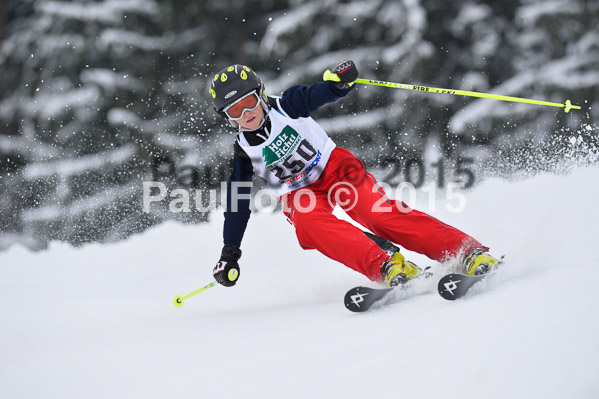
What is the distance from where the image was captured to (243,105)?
3150mm

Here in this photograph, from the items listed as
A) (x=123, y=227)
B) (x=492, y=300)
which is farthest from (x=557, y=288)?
(x=123, y=227)

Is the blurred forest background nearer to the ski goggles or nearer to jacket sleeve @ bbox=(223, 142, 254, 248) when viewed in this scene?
jacket sleeve @ bbox=(223, 142, 254, 248)

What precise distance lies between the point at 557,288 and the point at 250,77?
2033mm

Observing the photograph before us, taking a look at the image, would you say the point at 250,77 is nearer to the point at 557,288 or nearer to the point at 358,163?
the point at 358,163

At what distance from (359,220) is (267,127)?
0.84 m

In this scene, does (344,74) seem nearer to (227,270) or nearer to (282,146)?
(282,146)

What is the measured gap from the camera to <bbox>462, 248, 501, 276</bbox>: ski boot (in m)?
2.71

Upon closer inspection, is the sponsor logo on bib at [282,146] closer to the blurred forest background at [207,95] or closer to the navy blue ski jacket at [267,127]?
the navy blue ski jacket at [267,127]

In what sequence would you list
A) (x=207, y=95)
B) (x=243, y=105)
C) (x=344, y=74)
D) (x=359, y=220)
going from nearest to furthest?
(x=344, y=74), (x=243, y=105), (x=359, y=220), (x=207, y=95)

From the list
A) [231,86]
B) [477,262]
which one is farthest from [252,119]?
[477,262]

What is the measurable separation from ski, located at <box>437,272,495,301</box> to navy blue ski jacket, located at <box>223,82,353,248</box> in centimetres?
128

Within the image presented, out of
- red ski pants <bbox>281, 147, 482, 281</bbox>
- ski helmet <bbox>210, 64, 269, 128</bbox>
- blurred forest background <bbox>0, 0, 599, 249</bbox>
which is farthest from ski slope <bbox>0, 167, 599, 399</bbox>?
blurred forest background <bbox>0, 0, 599, 249</bbox>

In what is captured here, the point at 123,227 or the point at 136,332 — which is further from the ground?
the point at 123,227

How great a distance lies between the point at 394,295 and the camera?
276cm
